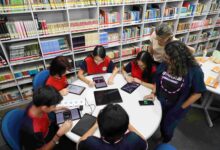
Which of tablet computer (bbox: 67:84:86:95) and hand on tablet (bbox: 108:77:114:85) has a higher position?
hand on tablet (bbox: 108:77:114:85)

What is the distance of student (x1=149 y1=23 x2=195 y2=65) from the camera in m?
2.19

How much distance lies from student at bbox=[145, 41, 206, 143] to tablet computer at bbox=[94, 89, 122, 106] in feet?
1.17

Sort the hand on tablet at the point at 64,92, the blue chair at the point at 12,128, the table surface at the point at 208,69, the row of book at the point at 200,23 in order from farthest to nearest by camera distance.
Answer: the row of book at the point at 200,23 < the table surface at the point at 208,69 < the hand on tablet at the point at 64,92 < the blue chair at the point at 12,128

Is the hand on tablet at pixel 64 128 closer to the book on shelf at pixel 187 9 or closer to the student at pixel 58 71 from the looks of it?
the student at pixel 58 71

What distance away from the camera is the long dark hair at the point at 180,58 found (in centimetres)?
149

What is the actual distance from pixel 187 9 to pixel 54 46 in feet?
10.4

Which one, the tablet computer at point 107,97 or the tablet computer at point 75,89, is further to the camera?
the tablet computer at point 75,89

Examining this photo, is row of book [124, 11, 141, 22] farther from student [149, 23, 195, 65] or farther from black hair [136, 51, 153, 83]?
black hair [136, 51, 153, 83]

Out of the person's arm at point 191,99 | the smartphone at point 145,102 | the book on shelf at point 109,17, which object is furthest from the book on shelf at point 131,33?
the person's arm at point 191,99

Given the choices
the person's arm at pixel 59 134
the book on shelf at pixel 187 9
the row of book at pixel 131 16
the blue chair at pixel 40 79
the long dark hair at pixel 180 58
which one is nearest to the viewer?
the person's arm at pixel 59 134

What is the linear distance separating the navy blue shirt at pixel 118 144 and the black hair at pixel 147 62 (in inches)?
50.4

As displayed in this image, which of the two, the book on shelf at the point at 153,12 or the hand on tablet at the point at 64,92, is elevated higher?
the book on shelf at the point at 153,12

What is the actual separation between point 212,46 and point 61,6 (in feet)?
15.8

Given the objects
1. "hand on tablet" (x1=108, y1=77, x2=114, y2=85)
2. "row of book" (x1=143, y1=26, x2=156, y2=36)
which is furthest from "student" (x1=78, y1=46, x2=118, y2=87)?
"row of book" (x1=143, y1=26, x2=156, y2=36)
